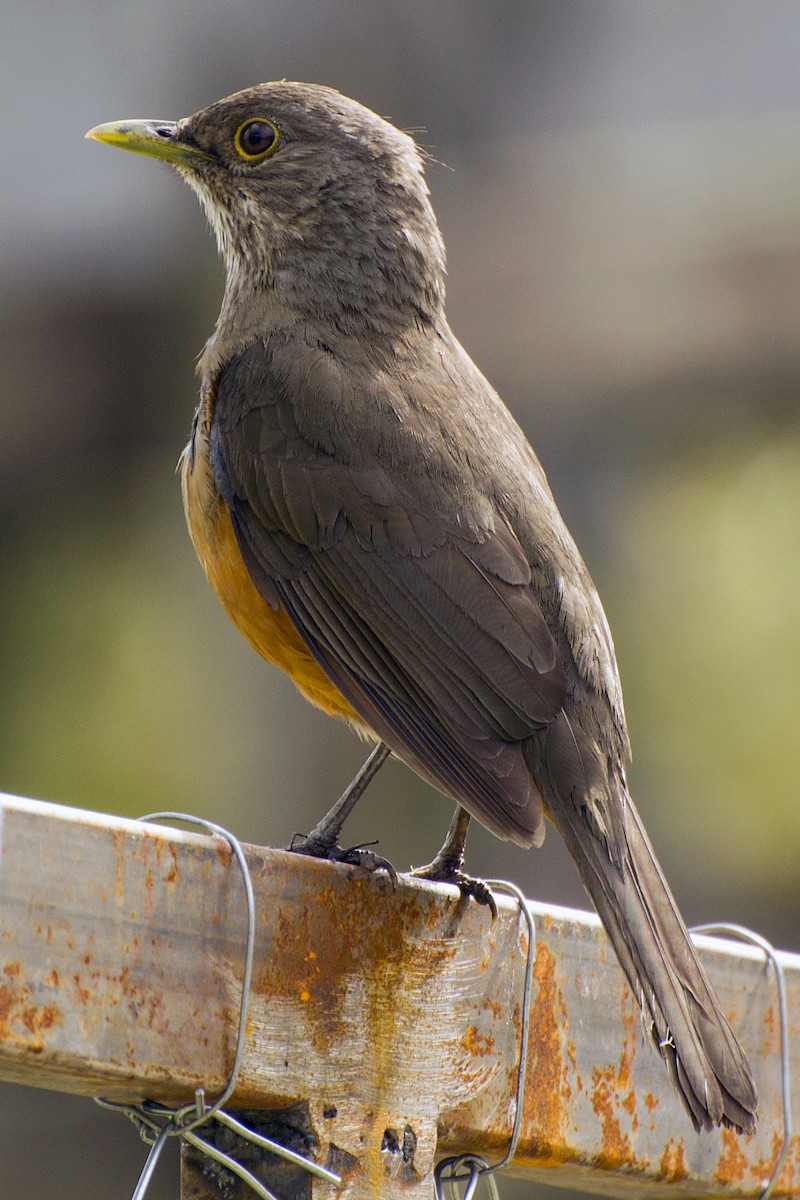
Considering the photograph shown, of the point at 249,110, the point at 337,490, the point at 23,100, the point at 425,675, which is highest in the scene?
the point at 23,100

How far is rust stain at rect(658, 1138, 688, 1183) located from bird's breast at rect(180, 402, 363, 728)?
1137mm

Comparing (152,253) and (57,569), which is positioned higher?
(152,253)

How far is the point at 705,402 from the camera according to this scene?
8.88 m

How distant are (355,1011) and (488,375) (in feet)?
22.2

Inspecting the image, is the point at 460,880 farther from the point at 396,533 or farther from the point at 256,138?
the point at 256,138

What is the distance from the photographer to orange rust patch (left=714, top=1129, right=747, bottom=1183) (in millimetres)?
2881

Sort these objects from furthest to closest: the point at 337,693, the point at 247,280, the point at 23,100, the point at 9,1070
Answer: the point at 23,100
the point at 247,280
the point at 337,693
the point at 9,1070

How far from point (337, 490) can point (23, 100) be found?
6.85 metres

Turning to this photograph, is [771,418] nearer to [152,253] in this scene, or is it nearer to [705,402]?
[705,402]

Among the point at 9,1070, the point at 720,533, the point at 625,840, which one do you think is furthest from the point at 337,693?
the point at 720,533

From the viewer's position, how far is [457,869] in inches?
131

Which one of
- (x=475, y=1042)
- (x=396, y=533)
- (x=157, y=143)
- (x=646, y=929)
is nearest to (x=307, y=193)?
(x=157, y=143)

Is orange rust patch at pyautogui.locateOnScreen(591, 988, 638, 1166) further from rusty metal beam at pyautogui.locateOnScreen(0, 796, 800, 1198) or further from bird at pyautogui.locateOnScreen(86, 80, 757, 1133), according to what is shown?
bird at pyautogui.locateOnScreen(86, 80, 757, 1133)

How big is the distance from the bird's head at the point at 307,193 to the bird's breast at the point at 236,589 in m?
0.58
